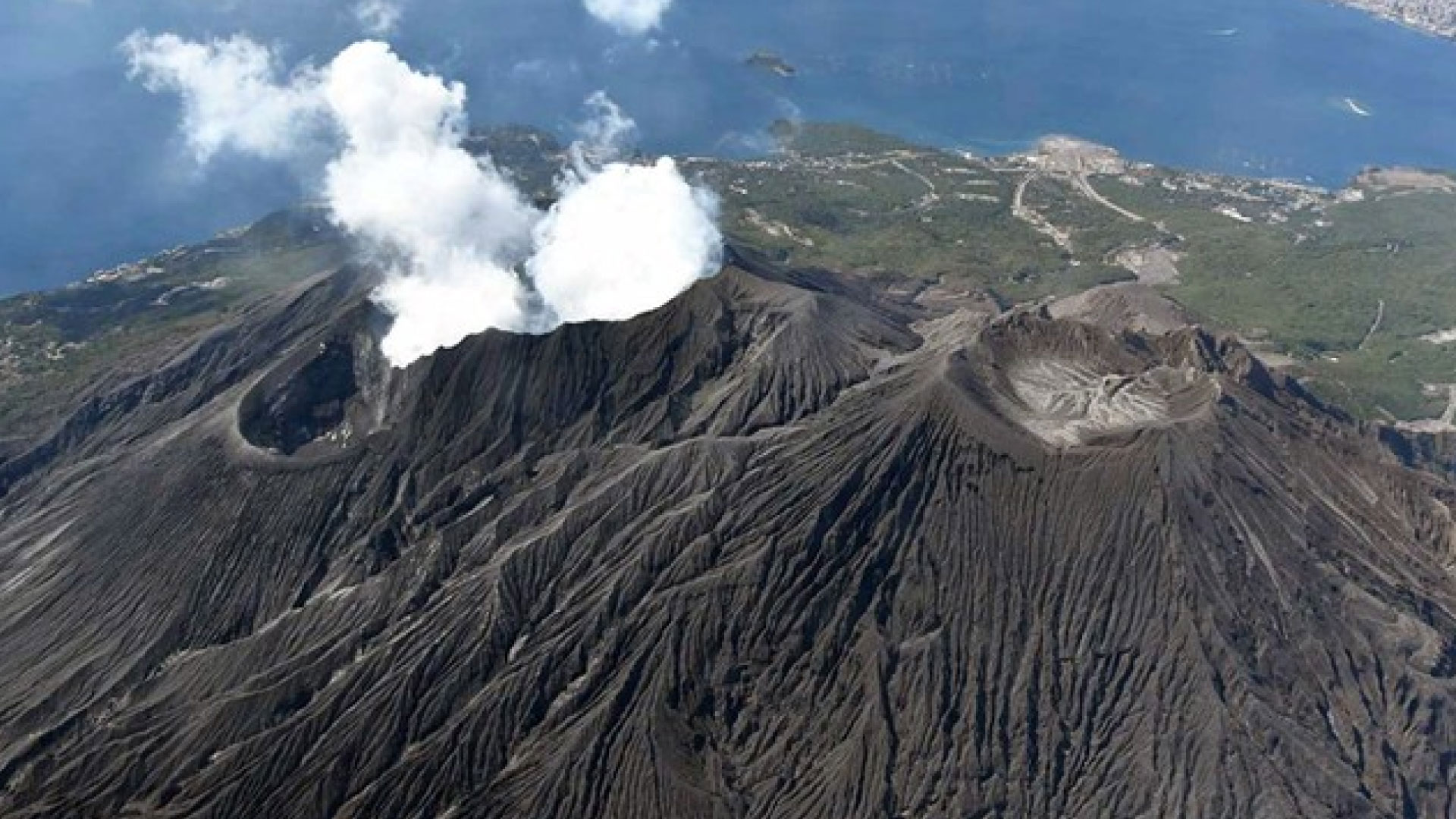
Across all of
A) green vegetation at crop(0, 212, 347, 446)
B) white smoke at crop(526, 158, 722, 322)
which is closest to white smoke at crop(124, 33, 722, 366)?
white smoke at crop(526, 158, 722, 322)

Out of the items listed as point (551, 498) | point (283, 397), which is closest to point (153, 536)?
point (283, 397)

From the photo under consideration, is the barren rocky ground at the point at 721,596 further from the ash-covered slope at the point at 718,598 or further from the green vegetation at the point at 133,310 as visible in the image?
the green vegetation at the point at 133,310

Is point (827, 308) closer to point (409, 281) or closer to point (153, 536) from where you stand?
point (409, 281)

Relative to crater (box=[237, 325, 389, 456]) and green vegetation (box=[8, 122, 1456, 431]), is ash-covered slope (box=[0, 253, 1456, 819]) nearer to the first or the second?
crater (box=[237, 325, 389, 456])

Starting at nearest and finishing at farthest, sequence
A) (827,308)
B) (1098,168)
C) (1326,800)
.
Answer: (1326,800) → (827,308) → (1098,168)

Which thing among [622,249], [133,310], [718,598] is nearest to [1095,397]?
[718,598]

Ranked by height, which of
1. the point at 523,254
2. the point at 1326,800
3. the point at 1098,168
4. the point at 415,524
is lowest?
the point at 1098,168

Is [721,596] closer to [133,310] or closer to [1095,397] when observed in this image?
[1095,397]

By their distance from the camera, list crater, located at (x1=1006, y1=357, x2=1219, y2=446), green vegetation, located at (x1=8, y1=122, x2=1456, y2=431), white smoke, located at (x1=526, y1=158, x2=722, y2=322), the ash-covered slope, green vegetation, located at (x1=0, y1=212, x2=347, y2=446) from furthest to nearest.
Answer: green vegetation, located at (x1=8, y1=122, x2=1456, y2=431) → green vegetation, located at (x1=0, y1=212, x2=347, y2=446) → white smoke, located at (x1=526, y1=158, x2=722, y2=322) → crater, located at (x1=1006, y1=357, x2=1219, y2=446) → the ash-covered slope
